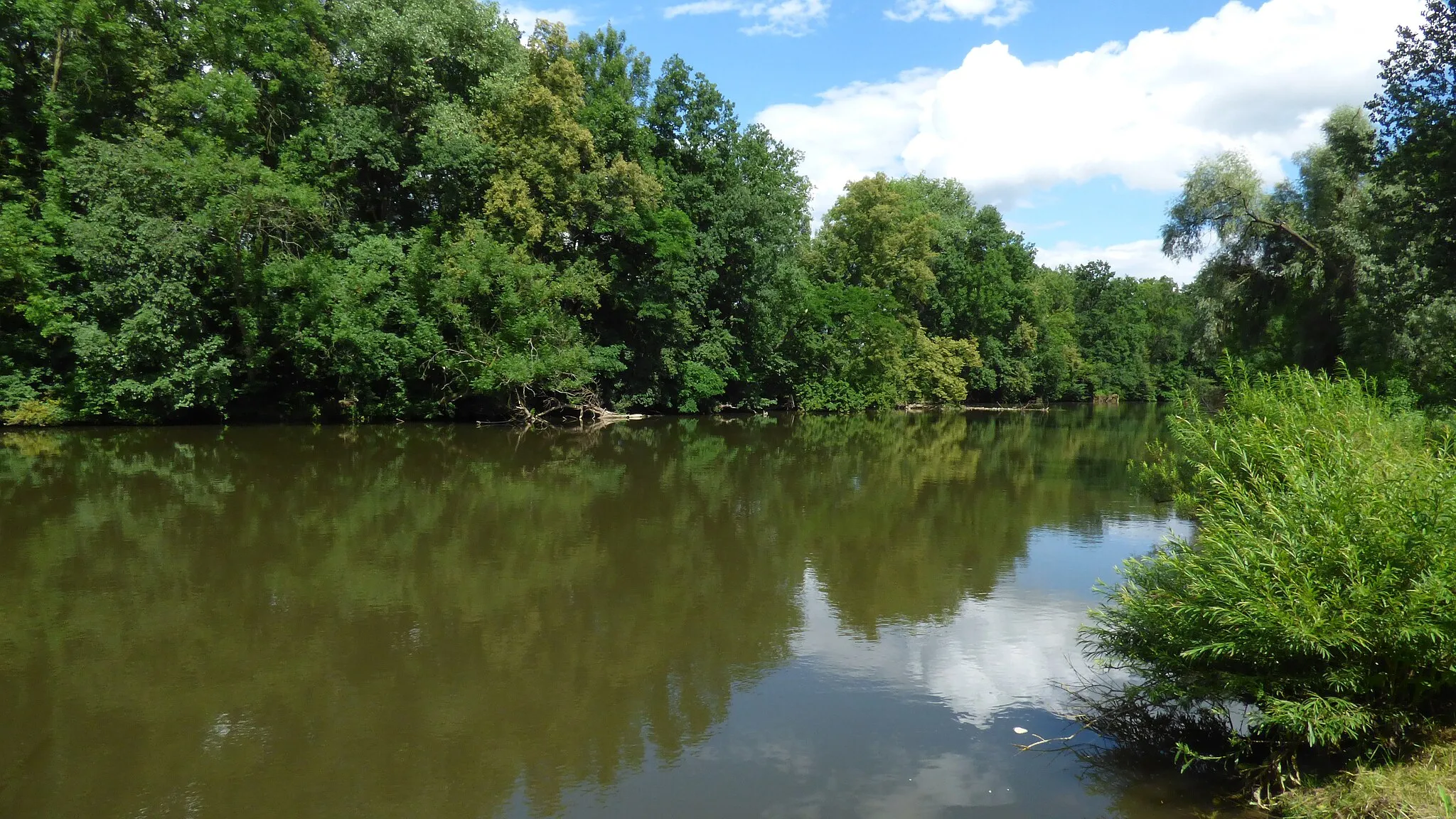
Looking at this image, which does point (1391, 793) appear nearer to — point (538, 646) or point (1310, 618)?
point (1310, 618)

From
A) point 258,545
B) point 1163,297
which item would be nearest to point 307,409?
point 258,545

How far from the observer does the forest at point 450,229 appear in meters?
22.3

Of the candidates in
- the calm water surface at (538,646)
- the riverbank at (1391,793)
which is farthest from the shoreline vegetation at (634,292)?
the calm water surface at (538,646)

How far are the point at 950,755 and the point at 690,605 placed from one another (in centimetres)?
387

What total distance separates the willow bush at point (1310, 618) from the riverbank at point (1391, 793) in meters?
0.16

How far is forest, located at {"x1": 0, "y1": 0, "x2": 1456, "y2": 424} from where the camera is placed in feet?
73.0

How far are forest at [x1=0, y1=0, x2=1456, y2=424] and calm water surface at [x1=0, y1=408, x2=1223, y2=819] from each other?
887cm

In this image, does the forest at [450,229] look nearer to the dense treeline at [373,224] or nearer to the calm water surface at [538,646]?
the dense treeline at [373,224]

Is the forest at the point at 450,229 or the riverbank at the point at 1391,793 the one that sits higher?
the forest at the point at 450,229

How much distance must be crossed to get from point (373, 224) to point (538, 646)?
26690mm

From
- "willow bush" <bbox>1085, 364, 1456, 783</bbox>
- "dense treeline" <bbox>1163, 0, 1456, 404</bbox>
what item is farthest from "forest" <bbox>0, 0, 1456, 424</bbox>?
→ "willow bush" <bbox>1085, 364, 1456, 783</bbox>

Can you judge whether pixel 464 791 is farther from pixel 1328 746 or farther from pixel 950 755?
pixel 1328 746

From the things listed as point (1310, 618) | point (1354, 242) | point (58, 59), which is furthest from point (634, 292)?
point (1310, 618)

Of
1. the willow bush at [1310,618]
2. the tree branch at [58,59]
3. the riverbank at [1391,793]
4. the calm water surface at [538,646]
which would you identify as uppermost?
the tree branch at [58,59]
